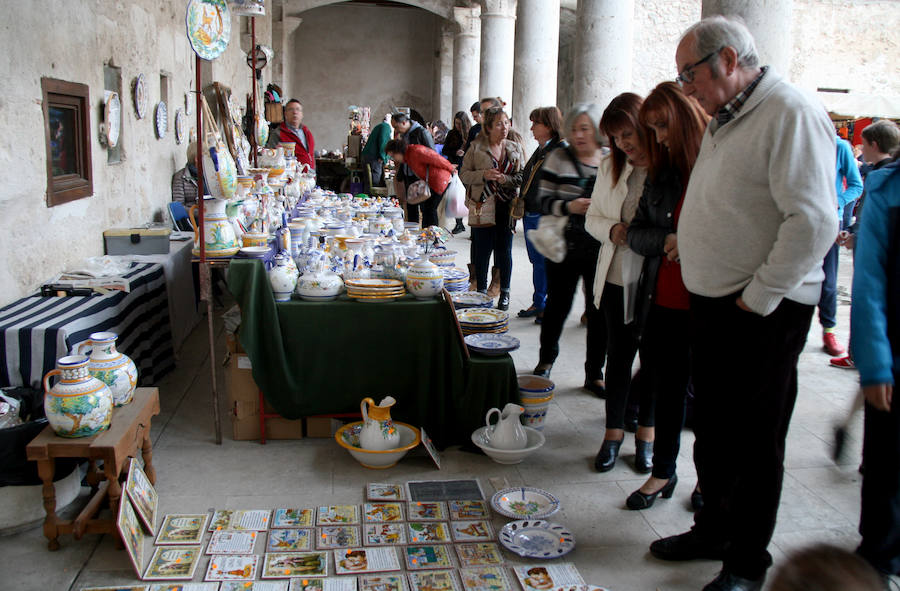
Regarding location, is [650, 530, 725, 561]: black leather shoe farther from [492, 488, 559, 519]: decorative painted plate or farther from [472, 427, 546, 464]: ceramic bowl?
[472, 427, 546, 464]: ceramic bowl

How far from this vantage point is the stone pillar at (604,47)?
7160 millimetres

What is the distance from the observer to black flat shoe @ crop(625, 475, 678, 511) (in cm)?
314

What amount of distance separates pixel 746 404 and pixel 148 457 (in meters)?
2.36

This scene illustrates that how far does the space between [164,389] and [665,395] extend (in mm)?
3011

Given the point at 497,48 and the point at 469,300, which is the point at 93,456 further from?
the point at 497,48

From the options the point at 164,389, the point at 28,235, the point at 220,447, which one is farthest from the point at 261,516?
the point at 28,235

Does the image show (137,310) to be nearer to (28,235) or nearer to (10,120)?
(28,235)

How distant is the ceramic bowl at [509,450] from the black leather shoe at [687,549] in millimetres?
858

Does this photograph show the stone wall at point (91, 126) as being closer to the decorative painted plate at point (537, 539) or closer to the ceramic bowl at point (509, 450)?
the ceramic bowl at point (509, 450)

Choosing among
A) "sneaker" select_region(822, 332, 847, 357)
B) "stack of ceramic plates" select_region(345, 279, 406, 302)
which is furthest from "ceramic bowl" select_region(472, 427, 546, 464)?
"sneaker" select_region(822, 332, 847, 357)

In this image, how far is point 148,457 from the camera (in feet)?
10.3

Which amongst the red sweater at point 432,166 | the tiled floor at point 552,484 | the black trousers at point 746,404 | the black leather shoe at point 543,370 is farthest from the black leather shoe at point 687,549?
the red sweater at point 432,166

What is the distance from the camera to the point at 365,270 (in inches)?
156

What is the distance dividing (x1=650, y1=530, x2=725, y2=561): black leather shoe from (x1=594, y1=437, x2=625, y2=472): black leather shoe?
0.72m
